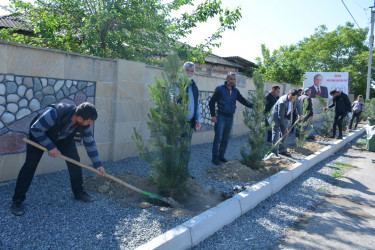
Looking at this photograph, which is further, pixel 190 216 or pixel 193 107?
pixel 193 107

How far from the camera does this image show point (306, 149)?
27.1 feet

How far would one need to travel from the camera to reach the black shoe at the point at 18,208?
124 inches

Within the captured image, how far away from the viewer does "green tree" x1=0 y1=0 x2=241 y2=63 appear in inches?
248

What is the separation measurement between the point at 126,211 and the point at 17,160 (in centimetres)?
202

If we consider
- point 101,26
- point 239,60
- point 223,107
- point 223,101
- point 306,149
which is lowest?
point 306,149

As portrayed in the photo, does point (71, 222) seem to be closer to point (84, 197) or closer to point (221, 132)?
point (84, 197)

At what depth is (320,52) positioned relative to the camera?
116 feet

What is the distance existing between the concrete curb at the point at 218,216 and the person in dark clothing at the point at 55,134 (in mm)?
1314

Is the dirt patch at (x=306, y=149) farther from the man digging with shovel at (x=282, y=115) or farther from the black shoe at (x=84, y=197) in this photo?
the black shoe at (x=84, y=197)

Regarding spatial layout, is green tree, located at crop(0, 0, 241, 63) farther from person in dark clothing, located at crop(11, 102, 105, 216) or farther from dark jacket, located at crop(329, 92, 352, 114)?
dark jacket, located at crop(329, 92, 352, 114)

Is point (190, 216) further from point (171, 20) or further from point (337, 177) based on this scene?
point (171, 20)

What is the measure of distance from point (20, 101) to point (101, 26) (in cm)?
290

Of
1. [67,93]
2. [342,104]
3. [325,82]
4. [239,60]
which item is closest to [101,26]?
[67,93]

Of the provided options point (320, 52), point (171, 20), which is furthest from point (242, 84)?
point (320, 52)
